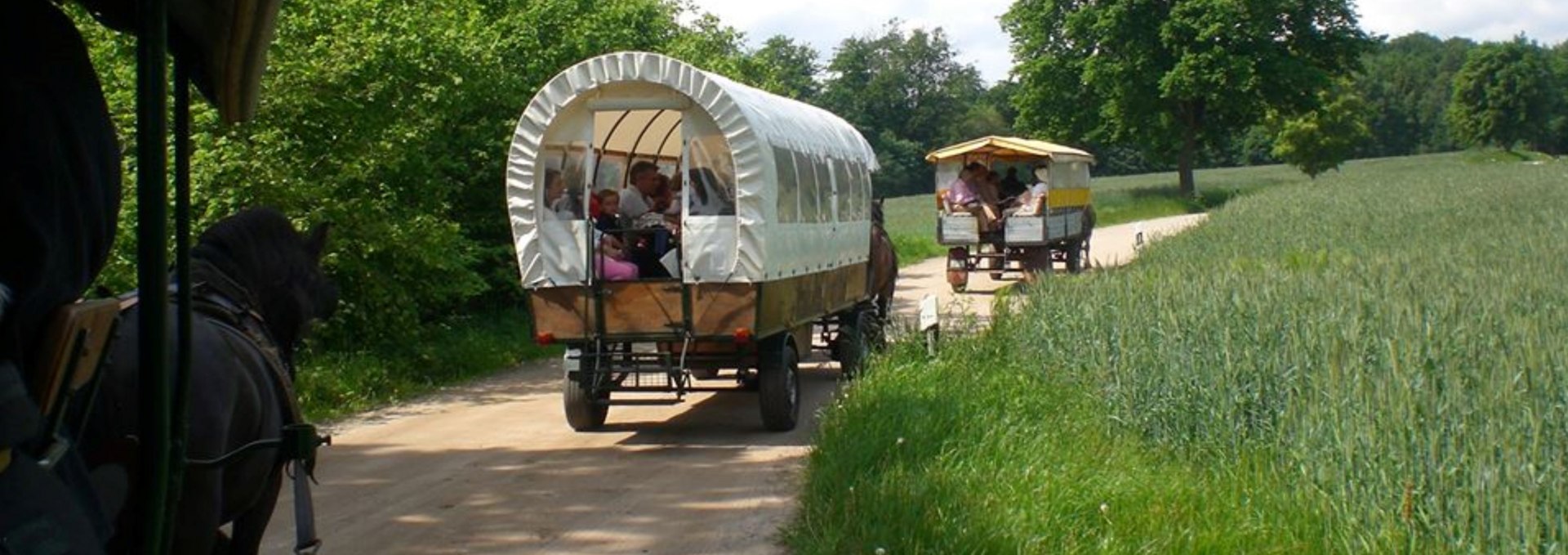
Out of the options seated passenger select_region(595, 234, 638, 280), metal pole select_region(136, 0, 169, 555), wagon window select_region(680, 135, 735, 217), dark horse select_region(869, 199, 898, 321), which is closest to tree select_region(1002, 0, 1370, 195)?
dark horse select_region(869, 199, 898, 321)

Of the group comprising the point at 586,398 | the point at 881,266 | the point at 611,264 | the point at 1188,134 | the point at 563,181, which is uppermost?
the point at 1188,134

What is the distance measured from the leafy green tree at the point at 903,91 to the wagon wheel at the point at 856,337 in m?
83.4

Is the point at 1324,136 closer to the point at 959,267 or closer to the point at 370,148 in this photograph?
the point at 959,267

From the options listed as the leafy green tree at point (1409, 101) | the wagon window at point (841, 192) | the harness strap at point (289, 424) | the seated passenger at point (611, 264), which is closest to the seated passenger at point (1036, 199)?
the wagon window at point (841, 192)

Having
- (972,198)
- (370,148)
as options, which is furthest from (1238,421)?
(972,198)

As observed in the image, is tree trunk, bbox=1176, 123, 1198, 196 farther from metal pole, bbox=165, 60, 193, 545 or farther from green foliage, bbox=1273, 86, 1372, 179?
metal pole, bbox=165, 60, 193, 545

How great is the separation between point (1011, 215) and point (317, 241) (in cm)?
2182

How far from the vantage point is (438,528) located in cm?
879

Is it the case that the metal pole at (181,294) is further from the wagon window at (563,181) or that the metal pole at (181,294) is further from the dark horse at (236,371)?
the wagon window at (563,181)

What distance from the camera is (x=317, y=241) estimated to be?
6.22 m

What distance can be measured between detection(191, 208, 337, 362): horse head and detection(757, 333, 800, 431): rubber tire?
19.7ft

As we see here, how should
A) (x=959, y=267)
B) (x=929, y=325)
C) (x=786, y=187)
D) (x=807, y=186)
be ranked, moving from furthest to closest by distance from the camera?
(x=959, y=267) < (x=807, y=186) < (x=929, y=325) < (x=786, y=187)

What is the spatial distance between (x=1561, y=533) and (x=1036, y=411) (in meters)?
4.46

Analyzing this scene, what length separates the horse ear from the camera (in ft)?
20.3
